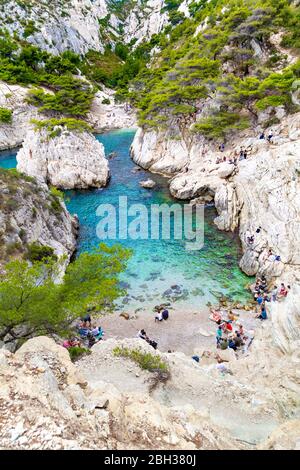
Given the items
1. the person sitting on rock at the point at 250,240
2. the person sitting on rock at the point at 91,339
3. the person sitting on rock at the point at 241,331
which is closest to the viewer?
the person sitting on rock at the point at 91,339

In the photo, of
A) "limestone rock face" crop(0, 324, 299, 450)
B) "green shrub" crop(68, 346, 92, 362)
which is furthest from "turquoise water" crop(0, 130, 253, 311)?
"limestone rock face" crop(0, 324, 299, 450)

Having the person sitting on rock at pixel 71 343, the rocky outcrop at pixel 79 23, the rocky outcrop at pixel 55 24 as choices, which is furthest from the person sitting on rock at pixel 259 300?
the rocky outcrop at pixel 79 23

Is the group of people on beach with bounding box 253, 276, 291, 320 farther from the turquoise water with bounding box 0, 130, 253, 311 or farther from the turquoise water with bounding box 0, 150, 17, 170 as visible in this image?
the turquoise water with bounding box 0, 150, 17, 170

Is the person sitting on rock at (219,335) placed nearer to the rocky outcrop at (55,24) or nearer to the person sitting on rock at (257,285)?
the person sitting on rock at (257,285)

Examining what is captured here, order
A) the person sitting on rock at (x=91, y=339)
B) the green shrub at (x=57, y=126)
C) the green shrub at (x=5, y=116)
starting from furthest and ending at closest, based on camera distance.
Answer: the green shrub at (x=5, y=116)
the green shrub at (x=57, y=126)
the person sitting on rock at (x=91, y=339)

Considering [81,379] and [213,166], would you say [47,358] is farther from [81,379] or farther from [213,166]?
[213,166]

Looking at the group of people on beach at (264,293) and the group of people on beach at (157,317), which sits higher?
the group of people on beach at (264,293)
